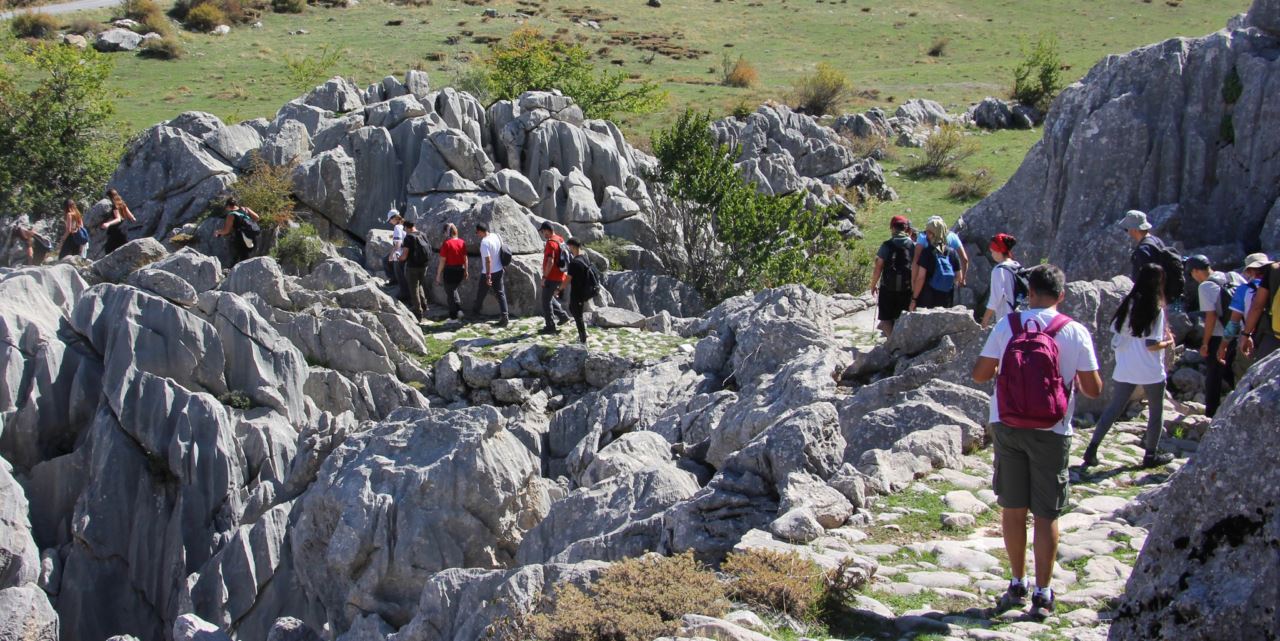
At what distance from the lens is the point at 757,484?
405 inches

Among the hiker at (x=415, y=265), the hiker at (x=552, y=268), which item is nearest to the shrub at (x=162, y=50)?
the hiker at (x=415, y=265)

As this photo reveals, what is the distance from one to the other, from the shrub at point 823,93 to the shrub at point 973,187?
15517 mm

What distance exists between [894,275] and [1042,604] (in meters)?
8.95

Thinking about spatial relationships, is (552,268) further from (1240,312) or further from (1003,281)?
(1240,312)

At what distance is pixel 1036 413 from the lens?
276 inches

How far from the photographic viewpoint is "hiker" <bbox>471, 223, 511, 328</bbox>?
23422 millimetres

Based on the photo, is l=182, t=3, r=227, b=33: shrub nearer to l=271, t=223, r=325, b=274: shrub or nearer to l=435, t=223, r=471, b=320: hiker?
l=271, t=223, r=325, b=274: shrub

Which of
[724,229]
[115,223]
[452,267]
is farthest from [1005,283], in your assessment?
[115,223]

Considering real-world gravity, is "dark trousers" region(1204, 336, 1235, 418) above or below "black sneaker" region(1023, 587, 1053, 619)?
below

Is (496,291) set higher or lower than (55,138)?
lower

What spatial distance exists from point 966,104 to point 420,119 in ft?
111

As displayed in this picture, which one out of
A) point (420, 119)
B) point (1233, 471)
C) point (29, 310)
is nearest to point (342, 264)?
point (29, 310)

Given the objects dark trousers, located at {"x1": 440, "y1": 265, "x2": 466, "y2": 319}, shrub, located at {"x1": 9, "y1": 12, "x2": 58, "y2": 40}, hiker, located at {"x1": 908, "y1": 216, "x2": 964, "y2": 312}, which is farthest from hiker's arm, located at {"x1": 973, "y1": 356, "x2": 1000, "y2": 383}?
shrub, located at {"x1": 9, "y1": 12, "x2": 58, "y2": 40}

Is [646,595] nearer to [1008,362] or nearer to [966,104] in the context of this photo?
[1008,362]
